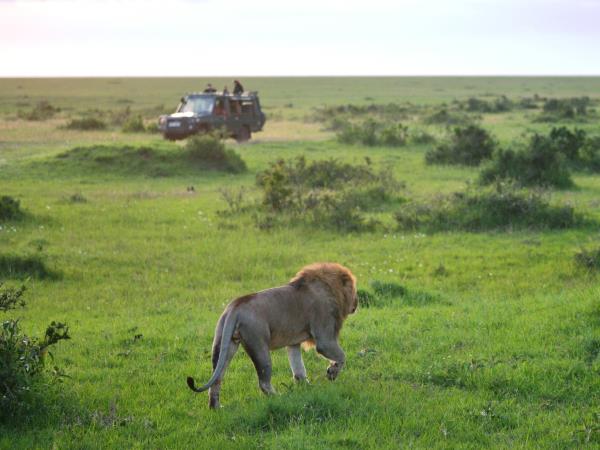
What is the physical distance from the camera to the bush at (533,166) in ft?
68.2

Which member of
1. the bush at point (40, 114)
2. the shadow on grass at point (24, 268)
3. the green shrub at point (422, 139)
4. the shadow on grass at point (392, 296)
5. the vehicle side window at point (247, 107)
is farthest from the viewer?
the bush at point (40, 114)

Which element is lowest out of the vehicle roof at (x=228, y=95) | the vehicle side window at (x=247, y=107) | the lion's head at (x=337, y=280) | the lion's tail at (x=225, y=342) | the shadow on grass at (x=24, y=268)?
the shadow on grass at (x=24, y=268)

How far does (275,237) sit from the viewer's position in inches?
580

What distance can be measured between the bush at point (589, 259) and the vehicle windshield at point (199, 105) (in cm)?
2121

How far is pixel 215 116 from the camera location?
103 feet

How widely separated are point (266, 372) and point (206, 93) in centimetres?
2691

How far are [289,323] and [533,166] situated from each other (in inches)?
629

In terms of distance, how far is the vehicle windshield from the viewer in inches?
1235

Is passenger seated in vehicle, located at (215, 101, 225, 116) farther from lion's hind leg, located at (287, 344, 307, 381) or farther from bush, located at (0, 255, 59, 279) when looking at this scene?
lion's hind leg, located at (287, 344, 307, 381)

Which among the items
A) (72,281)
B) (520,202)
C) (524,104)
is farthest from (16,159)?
(524,104)

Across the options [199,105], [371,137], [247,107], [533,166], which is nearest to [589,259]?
[533,166]

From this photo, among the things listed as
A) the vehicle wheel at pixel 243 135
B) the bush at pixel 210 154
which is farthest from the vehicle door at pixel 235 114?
the bush at pixel 210 154

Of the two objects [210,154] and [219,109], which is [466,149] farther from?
[219,109]

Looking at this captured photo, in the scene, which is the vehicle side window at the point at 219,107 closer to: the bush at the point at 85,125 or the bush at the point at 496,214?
the bush at the point at 85,125
